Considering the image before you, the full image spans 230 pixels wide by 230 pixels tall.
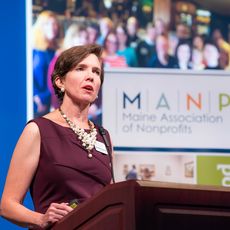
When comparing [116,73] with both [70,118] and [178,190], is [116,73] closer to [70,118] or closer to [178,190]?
[70,118]

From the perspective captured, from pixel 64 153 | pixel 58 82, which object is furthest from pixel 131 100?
pixel 64 153

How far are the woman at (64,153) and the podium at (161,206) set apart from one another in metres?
0.37

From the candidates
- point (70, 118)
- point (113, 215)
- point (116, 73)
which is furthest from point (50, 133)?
point (116, 73)

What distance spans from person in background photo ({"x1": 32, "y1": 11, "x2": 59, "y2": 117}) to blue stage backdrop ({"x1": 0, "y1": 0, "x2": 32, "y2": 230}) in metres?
0.05

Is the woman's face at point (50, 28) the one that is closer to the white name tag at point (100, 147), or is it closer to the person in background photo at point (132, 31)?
the person in background photo at point (132, 31)

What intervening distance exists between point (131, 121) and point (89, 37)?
478 millimetres

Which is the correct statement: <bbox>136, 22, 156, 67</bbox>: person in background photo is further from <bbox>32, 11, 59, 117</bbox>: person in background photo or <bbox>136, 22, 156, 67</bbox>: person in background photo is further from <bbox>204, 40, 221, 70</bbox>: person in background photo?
<bbox>32, 11, 59, 117</bbox>: person in background photo

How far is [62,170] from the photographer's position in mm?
1927

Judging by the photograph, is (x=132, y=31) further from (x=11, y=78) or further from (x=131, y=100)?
(x=11, y=78)

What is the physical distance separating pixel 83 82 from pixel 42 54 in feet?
3.62

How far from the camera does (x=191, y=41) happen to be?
11.0ft

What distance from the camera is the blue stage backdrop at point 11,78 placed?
2998 mm

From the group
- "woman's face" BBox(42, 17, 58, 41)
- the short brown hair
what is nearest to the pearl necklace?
the short brown hair

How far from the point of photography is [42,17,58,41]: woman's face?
312 cm
